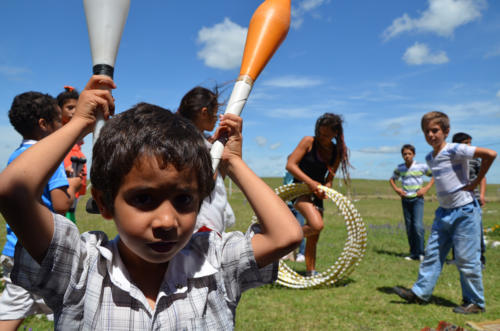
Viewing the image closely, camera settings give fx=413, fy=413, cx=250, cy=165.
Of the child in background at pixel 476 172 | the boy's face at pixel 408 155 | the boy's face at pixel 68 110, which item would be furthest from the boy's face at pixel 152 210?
the boy's face at pixel 408 155

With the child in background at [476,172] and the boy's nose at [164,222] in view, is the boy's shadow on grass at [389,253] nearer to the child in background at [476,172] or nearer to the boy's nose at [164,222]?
the child in background at [476,172]

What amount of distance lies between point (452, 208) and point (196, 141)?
416 centimetres

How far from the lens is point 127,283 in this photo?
4.46 feet

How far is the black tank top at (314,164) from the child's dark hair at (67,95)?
3065mm

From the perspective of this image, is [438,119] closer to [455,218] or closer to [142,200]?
[455,218]

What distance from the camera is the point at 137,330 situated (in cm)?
134

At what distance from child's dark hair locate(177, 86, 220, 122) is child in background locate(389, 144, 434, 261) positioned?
5736mm

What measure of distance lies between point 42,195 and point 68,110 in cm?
115

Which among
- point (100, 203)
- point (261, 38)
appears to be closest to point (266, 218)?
point (100, 203)

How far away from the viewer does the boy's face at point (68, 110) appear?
Answer: 3.65 metres

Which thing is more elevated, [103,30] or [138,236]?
[103,30]

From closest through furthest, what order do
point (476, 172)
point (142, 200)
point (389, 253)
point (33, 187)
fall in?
point (33, 187) < point (142, 200) < point (476, 172) < point (389, 253)

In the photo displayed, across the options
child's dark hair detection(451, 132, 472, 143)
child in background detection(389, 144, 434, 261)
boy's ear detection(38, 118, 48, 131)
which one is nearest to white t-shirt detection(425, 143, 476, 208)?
child's dark hair detection(451, 132, 472, 143)

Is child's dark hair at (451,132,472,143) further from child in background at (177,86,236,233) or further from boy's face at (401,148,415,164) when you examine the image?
child in background at (177,86,236,233)
